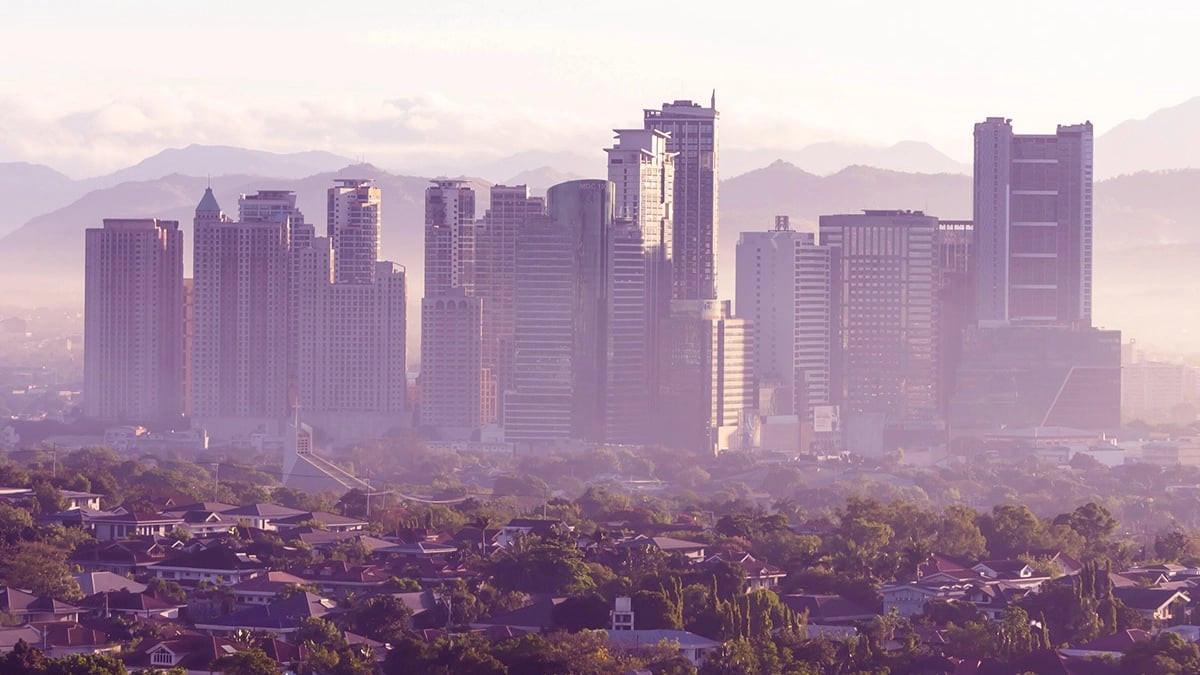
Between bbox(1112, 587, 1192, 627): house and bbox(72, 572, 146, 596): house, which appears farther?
bbox(72, 572, 146, 596): house

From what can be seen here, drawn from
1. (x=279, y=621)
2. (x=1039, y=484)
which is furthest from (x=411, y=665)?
(x=1039, y=484)

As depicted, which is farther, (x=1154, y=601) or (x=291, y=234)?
(x=291, y=234)

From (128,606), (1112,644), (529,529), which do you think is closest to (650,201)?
(529,529)

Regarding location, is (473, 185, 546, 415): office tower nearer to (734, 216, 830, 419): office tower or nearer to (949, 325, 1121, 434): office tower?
(734, 216, 830, 419): office tower

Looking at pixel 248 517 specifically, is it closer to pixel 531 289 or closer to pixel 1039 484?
pixel 1039 484

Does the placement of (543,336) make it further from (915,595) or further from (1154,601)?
(1154,601)

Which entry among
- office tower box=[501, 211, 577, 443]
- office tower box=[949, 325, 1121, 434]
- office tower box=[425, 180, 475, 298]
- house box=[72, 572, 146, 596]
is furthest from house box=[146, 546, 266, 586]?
office tower box=[949, 325, 1121, 434]

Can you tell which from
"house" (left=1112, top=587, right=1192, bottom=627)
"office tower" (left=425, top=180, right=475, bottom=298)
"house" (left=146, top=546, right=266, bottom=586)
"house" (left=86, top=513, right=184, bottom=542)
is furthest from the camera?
"office tower" (left=425, top=180, right=475, bottom=298)

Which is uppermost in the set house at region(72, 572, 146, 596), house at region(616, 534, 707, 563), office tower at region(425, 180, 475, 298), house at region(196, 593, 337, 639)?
office tower at region(425, 180, 475, 298)
